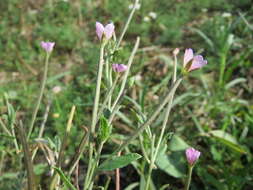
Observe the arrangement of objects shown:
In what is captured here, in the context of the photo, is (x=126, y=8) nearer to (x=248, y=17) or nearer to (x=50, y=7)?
(x=50, y=7)

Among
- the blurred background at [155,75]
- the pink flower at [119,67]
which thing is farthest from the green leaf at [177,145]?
the pink flower at [119,67]

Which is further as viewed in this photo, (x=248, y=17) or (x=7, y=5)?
(x=7, y=5)

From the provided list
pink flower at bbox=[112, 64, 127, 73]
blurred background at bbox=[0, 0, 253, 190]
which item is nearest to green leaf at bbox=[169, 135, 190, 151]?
blurred background at bbox=[0, 0, 253, 190]

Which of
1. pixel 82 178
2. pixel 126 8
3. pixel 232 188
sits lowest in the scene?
pixel 82 178

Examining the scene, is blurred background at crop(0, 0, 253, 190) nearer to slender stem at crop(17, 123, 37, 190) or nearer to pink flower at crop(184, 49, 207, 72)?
slender stem at crop(17, 123, 37, 190)

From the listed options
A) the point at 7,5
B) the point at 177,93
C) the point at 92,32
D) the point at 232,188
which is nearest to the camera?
the point at 232,188

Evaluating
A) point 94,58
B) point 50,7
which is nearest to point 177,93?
point 94,58
